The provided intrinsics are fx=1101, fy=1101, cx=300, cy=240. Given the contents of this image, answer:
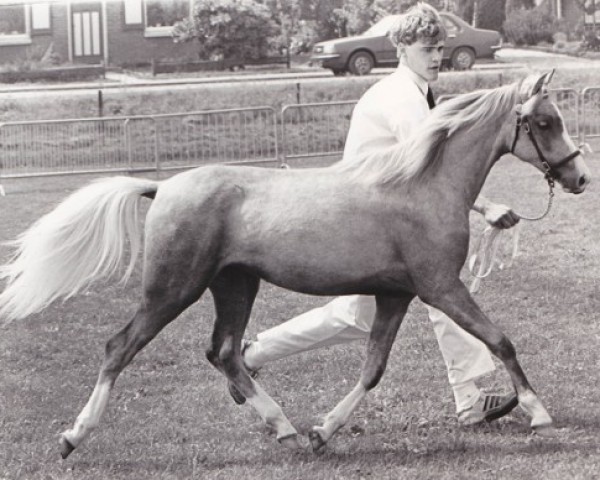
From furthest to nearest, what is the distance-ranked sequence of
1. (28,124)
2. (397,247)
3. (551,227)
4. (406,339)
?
(28,124) → (551,227) → (406,339) → (397,247)

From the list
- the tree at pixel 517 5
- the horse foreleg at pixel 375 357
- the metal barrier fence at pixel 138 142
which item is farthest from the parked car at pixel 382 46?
the horse foreleg at pixel 375 357

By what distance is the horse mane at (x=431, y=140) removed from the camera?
5625mm

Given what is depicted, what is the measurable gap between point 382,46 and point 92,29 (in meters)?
5.00

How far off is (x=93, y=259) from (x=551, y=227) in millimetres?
8345

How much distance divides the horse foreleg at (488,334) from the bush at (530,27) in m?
11.7

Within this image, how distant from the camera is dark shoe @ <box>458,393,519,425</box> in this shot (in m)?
6.20

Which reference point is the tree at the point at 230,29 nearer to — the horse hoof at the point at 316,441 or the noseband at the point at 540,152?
the noseband at the point at 540,152

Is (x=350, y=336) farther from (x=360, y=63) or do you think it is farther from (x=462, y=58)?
(x=360, y=63)

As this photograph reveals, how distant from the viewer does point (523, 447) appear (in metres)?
5.76

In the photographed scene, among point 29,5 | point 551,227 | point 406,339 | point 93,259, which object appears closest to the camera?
point 93,259

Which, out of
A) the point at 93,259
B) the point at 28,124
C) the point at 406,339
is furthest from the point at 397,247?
the point at 28,124

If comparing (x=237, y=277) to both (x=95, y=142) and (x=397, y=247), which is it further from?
(x=95, y=142)

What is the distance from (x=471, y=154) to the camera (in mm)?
5707

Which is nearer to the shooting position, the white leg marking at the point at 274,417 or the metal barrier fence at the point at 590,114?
the white leg marking at the point at 274,417
